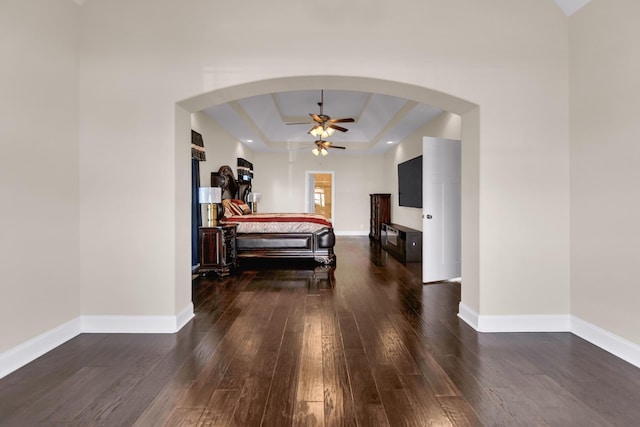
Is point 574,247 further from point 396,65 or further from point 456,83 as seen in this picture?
point 396,65

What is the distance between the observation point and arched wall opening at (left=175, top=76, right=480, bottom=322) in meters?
3.04

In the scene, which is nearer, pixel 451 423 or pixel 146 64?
pixel 451 423

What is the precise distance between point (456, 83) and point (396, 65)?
549mm

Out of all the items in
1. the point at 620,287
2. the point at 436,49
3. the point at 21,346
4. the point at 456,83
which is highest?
the point at 436,49

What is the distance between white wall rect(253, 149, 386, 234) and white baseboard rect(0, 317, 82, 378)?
7711 mm

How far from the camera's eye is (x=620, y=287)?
8.20ft

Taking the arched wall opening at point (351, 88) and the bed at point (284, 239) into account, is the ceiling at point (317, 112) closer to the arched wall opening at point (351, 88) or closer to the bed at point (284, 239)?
the bed at point (284, 239)

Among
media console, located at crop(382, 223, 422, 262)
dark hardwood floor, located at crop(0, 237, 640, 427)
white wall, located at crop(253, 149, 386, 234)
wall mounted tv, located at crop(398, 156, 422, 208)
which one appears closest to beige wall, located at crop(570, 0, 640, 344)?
dark hardwood floor, located at crop(0, 237, 640, 427)

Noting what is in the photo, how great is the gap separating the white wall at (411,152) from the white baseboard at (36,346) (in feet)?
16.6

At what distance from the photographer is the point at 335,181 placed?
34.8 feet

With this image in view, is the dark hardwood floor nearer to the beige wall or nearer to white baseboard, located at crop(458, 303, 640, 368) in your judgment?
white baseboard, located at crop(458, 303, 640, 368)

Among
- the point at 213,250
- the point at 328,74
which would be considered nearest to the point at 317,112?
the point at 213,250

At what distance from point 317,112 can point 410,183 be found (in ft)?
8.92

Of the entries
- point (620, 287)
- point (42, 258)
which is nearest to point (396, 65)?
point (620, 287)
